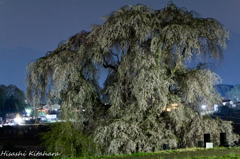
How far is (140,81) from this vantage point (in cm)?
1235

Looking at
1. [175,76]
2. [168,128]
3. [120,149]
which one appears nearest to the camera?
[120,149]

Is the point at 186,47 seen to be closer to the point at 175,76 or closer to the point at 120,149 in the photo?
the point at 175,76

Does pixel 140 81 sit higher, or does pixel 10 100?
pixel 10 100

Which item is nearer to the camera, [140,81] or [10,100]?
[140,81]

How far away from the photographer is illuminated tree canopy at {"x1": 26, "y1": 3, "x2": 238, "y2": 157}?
40.6 ft

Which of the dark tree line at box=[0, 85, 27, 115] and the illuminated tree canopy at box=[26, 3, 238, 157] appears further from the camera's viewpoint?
the dark tree line at box=[0, 85, 27, 115]

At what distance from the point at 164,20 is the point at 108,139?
22.5ft

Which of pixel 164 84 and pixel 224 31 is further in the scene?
pixel 224 31

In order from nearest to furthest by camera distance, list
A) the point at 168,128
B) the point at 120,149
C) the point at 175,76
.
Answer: the point at 120,149
the point at 168,128
the point at 175,76

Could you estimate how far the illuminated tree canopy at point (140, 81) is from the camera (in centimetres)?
1237

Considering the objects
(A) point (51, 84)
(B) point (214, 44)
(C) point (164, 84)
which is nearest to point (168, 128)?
(C) point (164, 84)

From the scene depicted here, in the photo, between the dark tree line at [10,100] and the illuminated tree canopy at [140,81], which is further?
the dark tree line at [10,100]

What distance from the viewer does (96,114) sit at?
14.5m

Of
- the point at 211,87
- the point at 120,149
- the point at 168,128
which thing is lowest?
the point at 120,149
